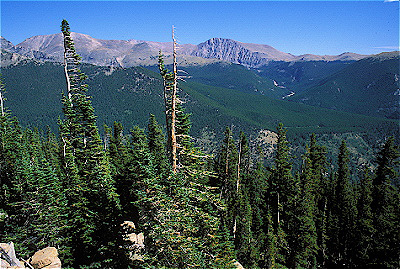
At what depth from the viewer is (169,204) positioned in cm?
1257

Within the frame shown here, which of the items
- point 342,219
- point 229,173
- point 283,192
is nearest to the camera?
point 283,192

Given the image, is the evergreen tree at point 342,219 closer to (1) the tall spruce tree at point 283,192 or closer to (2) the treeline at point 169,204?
(2) the treeline at point 169,204

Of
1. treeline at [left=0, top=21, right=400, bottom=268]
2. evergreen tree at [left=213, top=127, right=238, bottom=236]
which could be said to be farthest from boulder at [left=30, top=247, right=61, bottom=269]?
evergreen tree at [left=213, top=127, right=238, bottom=236]

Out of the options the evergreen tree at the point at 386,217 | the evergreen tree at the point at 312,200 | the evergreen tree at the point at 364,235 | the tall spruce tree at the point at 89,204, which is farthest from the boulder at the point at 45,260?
the evergreen tree at the point at 364,235

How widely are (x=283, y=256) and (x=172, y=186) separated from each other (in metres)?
38.4

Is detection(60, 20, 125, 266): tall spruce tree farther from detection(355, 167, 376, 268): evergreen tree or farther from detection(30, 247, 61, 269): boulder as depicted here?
detection(355, 167, 376, 268): evergreen tree

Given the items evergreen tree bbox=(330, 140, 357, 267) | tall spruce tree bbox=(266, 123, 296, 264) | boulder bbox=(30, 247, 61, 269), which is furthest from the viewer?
evergreen tree bbox=(330, 140, 357, 267)

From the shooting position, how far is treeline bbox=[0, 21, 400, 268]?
42.3ft

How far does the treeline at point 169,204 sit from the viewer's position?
42.3 feet

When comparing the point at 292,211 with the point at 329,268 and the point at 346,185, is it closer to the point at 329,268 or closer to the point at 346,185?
the point at 346,185

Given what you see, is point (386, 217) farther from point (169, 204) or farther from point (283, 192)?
point (169, 204)

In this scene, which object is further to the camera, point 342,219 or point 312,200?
point 342,219

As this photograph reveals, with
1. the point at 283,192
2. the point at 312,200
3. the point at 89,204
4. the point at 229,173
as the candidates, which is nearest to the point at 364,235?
the point at 312,200

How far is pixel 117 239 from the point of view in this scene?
23453mm
